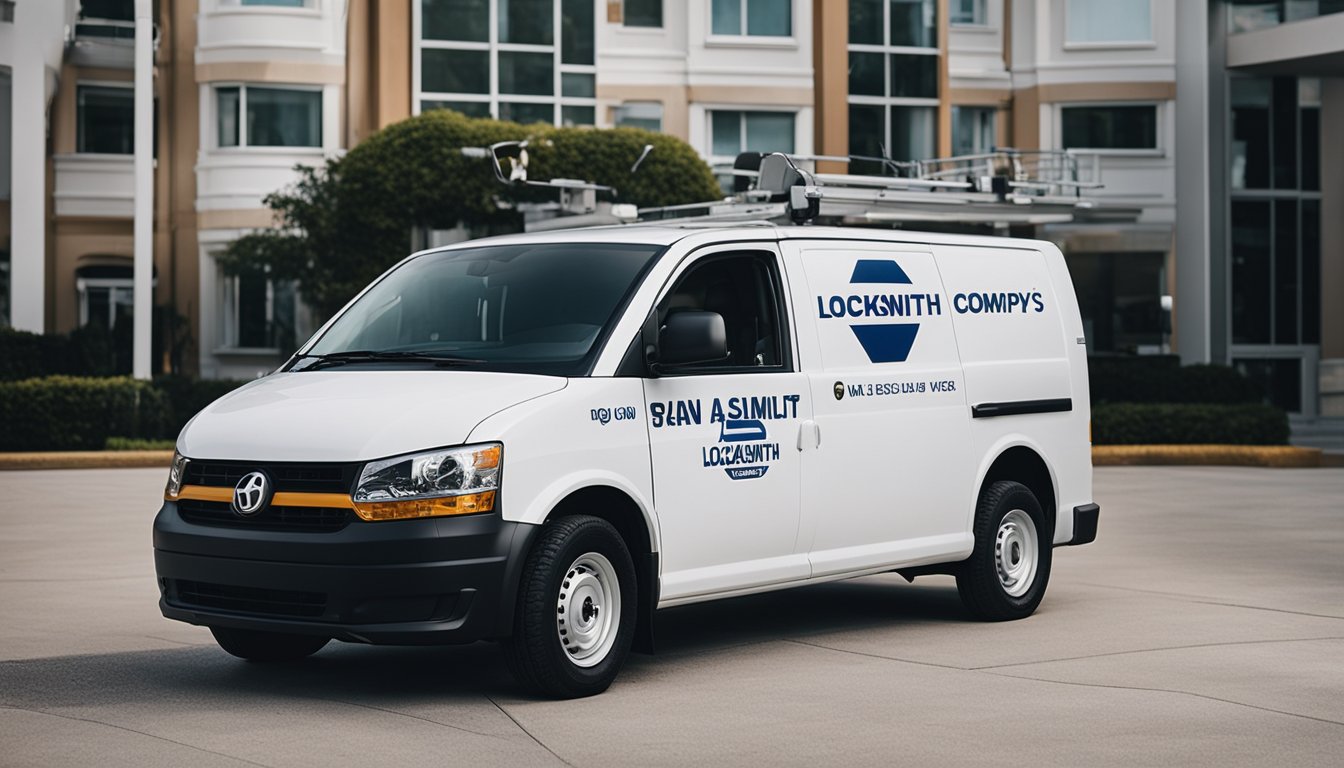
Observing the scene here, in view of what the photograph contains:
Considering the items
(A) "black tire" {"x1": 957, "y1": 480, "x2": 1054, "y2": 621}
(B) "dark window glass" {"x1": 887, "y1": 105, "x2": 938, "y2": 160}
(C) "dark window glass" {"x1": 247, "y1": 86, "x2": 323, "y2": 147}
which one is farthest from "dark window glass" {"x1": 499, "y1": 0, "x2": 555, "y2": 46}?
(A) "black tire" {"x1": 957, "y1": 480, "x2": 1054, "y2": 621}

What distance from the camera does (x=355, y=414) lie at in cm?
813

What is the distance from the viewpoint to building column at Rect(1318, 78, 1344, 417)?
40625 millimetres

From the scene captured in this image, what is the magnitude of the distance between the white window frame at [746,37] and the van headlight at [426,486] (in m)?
31.9

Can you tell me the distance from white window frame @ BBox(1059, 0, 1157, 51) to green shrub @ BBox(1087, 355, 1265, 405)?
10658mm

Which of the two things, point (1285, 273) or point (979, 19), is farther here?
point (979, 19)

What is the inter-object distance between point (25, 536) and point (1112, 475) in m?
14.4

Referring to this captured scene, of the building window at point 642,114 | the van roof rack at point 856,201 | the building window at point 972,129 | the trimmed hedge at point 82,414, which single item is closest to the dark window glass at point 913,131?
the building window at point 972,129

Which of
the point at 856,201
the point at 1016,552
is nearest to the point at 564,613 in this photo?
the point at 1016,552

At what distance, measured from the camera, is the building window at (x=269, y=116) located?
38094mm

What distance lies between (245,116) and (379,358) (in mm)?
30277

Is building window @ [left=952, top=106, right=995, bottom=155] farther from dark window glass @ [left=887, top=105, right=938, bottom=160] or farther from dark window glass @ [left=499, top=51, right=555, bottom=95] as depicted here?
dark window glass @ [left=499, top=51, right=555, bottom=95]

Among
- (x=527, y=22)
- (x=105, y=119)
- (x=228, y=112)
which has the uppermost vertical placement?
(x=527, y=22)

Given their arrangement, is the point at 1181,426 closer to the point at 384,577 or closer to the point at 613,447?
the point at 613,447

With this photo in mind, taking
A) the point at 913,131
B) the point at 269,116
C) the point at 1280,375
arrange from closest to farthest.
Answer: the point at 269,116, the point at 913,131, the point at 1280,375
